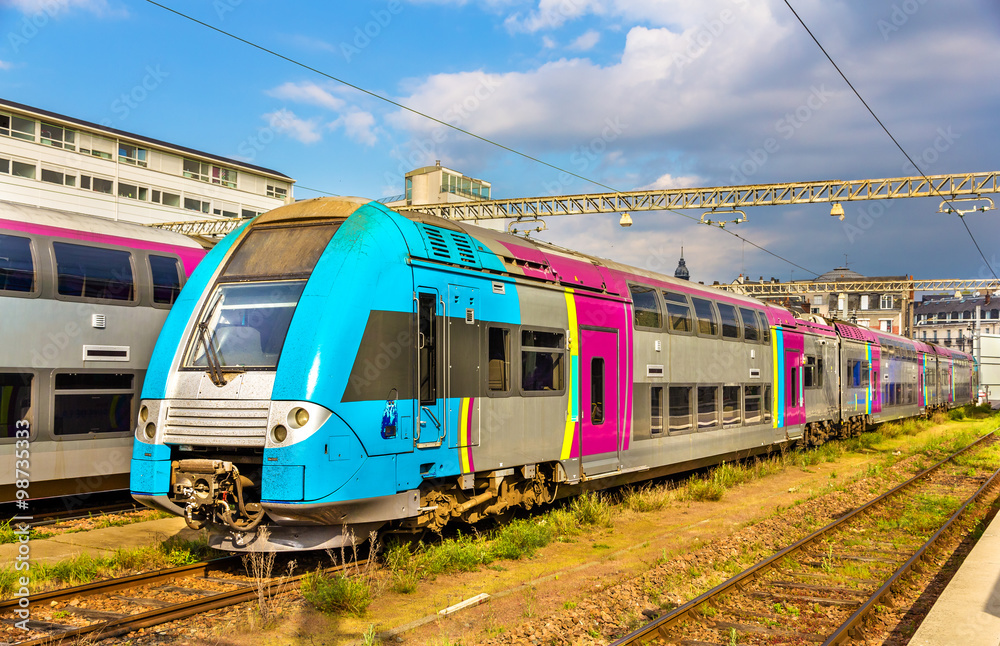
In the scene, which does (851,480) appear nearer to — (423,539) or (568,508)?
(568,508)

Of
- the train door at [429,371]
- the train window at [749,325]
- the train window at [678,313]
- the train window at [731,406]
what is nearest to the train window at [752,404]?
the train window at [731,406]

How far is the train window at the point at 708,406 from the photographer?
1501 centimetres

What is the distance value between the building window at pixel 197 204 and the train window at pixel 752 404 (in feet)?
142

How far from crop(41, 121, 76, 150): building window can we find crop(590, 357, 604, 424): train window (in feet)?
142

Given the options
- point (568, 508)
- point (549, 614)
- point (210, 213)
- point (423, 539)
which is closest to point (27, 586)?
point (423, 539)

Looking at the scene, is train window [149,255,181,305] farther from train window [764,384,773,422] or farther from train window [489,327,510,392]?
train window [764,384,773,422]

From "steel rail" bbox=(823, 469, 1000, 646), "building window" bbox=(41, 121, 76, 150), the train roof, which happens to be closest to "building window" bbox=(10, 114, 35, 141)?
"building window" bbox=(41, 121, 76, 150)

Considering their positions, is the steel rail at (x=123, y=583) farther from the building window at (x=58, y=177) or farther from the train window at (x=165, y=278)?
the building window at (x=58, y=177)

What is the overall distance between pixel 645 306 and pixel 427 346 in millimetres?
5890

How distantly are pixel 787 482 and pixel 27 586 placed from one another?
1435 cm

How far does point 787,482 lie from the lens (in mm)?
16719

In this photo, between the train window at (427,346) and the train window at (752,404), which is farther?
the train window at (752,404)

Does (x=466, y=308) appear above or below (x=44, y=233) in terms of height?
below

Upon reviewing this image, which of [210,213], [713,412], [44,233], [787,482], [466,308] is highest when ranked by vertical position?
[210,213]
